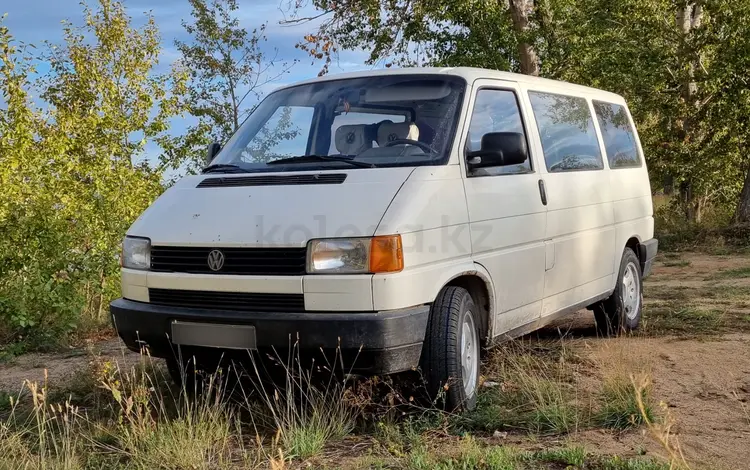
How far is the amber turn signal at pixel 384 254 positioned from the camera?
383 centimetres

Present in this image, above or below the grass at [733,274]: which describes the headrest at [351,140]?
above

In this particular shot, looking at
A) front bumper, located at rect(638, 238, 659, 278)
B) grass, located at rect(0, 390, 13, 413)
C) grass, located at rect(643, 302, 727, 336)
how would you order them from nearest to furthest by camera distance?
grass, located at rect(0, 390, 13, 413)
grass, located at rect(643, 302, 727, 336)
front bumper, located at rect(638, 238, 659, 278)

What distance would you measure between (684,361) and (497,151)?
2398mm

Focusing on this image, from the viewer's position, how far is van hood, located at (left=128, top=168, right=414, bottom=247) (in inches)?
155

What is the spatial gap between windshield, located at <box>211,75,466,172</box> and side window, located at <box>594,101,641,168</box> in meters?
2.38

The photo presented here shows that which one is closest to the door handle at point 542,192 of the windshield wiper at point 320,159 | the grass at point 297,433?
the grass at point 297,433

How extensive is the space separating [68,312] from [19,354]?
0.65m

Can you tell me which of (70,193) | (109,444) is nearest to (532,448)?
(109,444)

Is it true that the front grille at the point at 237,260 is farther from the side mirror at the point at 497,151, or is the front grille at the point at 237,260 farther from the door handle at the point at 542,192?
the door handle at the point at 542,192

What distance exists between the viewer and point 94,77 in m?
10.2

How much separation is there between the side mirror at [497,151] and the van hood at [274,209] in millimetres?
518

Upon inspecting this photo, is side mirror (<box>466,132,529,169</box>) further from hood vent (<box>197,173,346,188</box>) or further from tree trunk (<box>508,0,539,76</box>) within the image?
tree trunk (<box>508,0,539,76</box>)

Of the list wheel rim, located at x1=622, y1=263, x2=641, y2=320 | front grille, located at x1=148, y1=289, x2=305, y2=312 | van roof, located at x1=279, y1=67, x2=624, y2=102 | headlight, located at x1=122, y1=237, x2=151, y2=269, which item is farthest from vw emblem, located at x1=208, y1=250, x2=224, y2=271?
wheel rim, located at x1=622, y1=263, x2=641, y2=320

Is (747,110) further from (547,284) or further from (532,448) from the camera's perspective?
(532,448)
